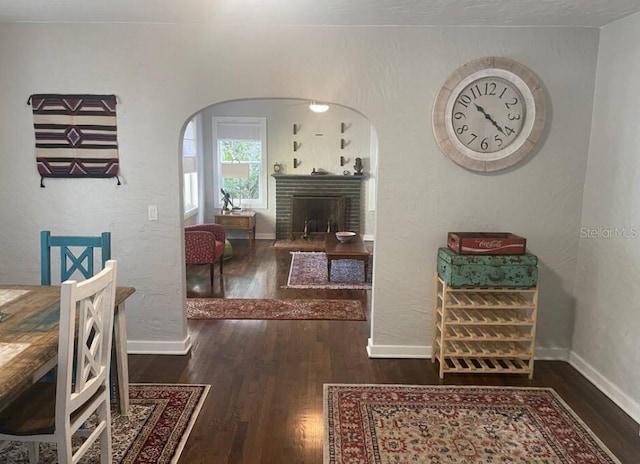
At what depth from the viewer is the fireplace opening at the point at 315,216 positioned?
28.0ft

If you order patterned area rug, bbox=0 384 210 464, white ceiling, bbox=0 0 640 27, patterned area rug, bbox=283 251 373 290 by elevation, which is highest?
white ceiling, bbox=0 0 640 27

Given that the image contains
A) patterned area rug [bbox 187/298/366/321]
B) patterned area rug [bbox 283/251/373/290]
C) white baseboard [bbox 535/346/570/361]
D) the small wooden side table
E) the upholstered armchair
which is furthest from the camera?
the small wooden side table

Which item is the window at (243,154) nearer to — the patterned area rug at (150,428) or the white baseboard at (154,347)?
the white baseboard at (154,347)

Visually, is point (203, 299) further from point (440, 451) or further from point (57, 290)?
point (440, 451)

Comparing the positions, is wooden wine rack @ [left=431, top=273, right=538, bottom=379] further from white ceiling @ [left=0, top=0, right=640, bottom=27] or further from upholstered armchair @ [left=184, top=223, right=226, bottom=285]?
upholstered armchair @ [left=184, top=223, right=226, bottom=285]

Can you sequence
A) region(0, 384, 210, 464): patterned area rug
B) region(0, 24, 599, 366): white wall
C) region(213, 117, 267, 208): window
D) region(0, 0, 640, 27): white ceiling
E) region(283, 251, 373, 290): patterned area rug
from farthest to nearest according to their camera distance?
1. region(213, 117, 267, 208): window
2. region(283, 251, 373, 290): patterned area rug
3. region(0, 24, 599, 366): white wall
4. region(0, 0, 640, 27): white ceiling
5. region(0, 384, 210, 464): patterned area rug

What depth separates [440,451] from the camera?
242 cm

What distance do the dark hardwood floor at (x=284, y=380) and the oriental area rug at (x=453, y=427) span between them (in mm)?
100

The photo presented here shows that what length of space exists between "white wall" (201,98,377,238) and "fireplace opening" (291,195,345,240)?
1.57 feet

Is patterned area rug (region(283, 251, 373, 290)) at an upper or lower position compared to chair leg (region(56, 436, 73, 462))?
lower

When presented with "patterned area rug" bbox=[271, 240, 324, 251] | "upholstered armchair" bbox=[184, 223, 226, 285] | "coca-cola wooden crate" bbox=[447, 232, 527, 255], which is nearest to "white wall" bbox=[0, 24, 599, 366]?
"coca-cola wooden crate" bbox=[447, 232, 527, 255]

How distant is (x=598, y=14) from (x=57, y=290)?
3560 millimetres

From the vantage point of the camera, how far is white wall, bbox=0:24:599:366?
324cm

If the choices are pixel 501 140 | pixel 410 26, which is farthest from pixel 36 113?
pixel 501 140
